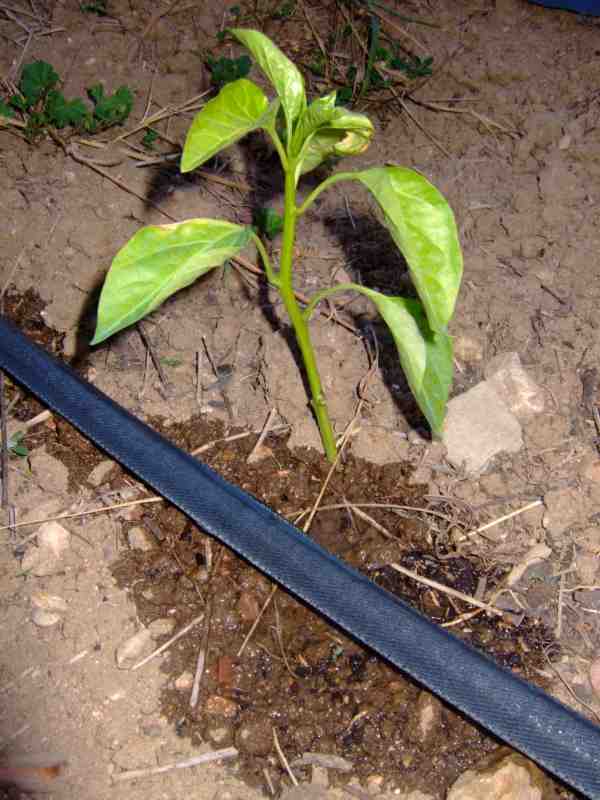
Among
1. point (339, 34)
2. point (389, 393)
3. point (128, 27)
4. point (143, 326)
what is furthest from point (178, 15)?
point (389, 393)

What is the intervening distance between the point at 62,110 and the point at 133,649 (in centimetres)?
133

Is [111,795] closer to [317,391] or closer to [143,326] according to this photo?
[317,391]

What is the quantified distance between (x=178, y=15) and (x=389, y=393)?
4.40 feet

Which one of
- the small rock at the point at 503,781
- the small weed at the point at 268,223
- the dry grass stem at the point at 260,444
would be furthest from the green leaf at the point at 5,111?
the small rock at the point at 503,781

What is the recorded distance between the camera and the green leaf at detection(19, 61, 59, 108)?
6.61ft

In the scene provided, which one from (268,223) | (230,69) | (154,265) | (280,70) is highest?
(280,70)

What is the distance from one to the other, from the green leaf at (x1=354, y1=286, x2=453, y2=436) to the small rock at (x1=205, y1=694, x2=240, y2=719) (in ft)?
1.79

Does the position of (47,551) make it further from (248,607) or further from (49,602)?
(248,607)

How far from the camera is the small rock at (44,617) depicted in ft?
4.49

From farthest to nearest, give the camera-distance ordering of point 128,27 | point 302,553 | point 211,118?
point 128,27 < point 302,553 < point 211,118

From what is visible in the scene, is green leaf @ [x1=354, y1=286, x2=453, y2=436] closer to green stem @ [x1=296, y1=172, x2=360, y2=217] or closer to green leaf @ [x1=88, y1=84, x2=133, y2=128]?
green stem @ [x1=296, y1=172, x2=360, y2=217]

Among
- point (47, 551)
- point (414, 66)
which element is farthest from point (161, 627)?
point (414, 66)

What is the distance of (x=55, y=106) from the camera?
6.66ft

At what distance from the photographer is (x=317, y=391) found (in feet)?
4.76
